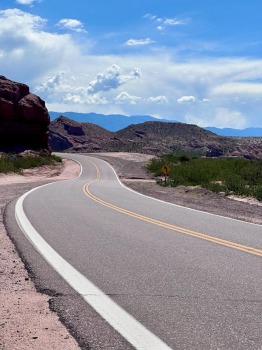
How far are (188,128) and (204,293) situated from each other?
184 metres

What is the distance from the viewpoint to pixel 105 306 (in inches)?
236

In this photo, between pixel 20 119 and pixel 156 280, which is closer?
pixel 156 280

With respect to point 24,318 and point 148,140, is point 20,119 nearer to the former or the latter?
point 24,318

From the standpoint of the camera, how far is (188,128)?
620 feet

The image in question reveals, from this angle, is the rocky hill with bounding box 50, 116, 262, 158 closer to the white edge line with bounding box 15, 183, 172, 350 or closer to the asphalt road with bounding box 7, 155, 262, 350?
the asphalt road with bounding box 7, 155, 262, 350

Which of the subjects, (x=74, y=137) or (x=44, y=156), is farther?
(x=74, y=137)

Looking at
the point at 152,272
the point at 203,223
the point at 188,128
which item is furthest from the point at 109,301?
the point at 188,128

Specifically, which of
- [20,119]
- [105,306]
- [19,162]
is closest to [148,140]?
[20,119]

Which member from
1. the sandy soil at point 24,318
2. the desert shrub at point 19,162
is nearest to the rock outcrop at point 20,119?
the desert shrub at point 19,162

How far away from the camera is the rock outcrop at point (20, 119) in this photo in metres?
66.9

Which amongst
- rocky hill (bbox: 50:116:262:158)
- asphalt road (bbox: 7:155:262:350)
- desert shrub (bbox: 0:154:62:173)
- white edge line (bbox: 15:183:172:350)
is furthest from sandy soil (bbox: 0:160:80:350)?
rocky hill (bbox: 50:116:262:158)

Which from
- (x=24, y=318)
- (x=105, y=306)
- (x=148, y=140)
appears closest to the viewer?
(x=24, y=318)

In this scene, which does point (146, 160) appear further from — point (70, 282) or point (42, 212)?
point (70, 282)

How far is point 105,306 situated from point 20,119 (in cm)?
6542
